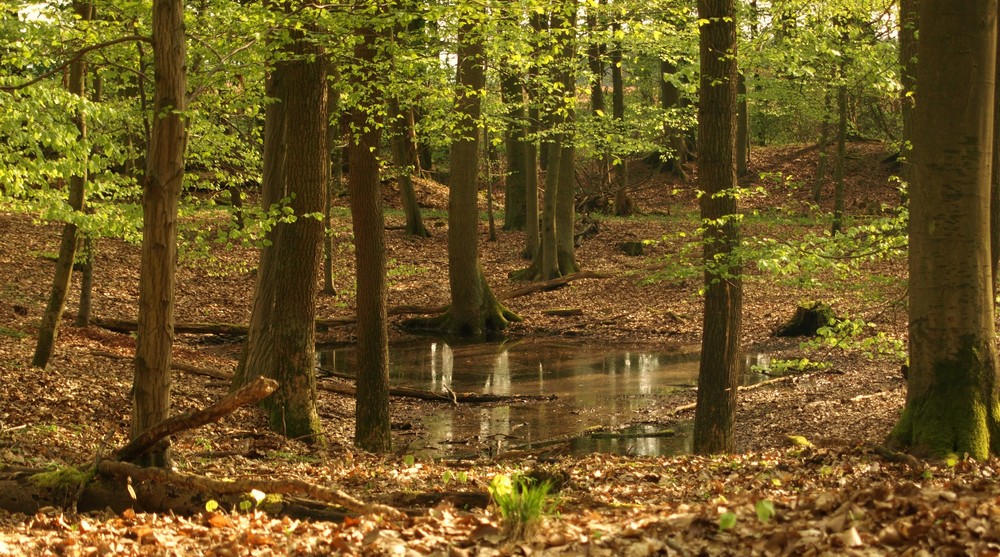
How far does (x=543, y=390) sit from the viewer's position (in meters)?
15.3

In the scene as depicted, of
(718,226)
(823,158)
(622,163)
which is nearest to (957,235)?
(718,226)

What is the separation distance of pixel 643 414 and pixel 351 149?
6.03 m

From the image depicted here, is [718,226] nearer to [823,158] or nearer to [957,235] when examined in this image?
[957,235]

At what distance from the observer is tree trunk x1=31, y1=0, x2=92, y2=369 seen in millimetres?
Result: 11164

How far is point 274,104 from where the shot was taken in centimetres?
1065

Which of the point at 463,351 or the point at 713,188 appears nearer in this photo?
the point at 713,188

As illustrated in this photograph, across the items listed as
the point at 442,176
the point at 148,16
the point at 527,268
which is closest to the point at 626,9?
the point at 148,16

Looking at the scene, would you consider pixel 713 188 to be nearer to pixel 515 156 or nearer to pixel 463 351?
pixel 463 351

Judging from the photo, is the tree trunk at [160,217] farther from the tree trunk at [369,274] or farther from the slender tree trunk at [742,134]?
the slender tree trunk at [742,134]

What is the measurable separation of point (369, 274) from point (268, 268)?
143 cm

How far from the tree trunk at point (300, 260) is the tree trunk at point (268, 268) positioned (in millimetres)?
98

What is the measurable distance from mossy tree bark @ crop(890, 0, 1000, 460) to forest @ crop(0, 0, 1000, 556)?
23 millimetres

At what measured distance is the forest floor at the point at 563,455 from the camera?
180 inches

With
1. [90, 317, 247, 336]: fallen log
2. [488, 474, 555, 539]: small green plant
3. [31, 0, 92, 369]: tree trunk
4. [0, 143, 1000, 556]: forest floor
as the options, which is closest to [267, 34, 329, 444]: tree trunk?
[0, 143, 1000, 556]: forest floor
